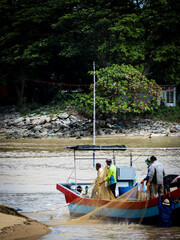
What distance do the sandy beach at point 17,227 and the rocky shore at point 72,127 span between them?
27720 mm

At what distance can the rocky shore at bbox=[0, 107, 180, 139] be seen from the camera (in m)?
38.6

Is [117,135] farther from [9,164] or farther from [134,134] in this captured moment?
[9,164]

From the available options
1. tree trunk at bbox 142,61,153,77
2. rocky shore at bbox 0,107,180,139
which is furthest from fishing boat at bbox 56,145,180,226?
tree trunk at bbox 142,61,153,77

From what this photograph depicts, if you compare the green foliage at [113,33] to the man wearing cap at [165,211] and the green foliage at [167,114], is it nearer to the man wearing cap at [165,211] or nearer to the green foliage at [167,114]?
the green foliage at [167,114]

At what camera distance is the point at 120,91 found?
38.5 metres

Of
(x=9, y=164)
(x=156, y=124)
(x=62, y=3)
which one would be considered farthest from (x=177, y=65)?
(x=9, y=164)

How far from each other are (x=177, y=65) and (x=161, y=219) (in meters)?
35.6

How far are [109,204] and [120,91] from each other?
28.5 m

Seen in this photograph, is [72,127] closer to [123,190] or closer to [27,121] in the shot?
[27,121]

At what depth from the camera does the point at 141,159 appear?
78.4 feet

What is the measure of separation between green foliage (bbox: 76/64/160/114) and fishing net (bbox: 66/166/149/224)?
27098 millimetres

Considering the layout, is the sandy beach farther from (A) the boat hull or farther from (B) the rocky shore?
(B) the rocky shore

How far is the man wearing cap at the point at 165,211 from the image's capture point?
9633 mm

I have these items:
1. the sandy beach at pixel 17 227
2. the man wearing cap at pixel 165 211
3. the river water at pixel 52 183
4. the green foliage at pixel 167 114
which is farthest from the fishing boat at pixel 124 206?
the green foliage at pixel 167 114
